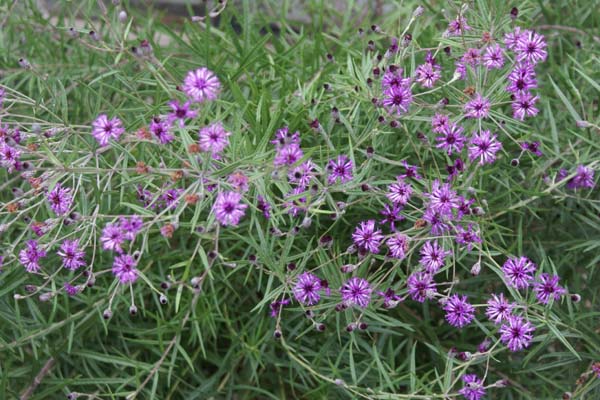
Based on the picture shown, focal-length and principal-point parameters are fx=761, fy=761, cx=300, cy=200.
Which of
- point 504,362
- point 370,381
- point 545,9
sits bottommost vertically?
point 370,381

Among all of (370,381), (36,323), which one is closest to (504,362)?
(370,381)

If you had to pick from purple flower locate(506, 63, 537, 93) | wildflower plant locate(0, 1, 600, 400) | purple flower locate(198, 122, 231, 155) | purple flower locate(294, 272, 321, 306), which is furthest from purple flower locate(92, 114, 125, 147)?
purple flower locate(506, 63, 537, 93)

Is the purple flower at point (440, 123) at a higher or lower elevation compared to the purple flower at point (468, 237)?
higher

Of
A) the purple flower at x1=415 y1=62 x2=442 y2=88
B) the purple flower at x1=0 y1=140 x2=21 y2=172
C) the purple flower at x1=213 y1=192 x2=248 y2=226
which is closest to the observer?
the purple flower at x1=213 y1=192 x2=248 y2=226

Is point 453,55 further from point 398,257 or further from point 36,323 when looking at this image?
point 36,323

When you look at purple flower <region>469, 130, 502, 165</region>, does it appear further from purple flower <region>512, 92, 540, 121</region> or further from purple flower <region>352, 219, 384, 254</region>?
purple flower <region>352, 219, 384, 254</region>

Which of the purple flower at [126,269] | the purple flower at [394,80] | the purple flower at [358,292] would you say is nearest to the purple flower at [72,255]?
the purple flower at [126,269]

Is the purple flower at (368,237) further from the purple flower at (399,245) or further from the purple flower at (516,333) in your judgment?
the purple flower at (516,333)
